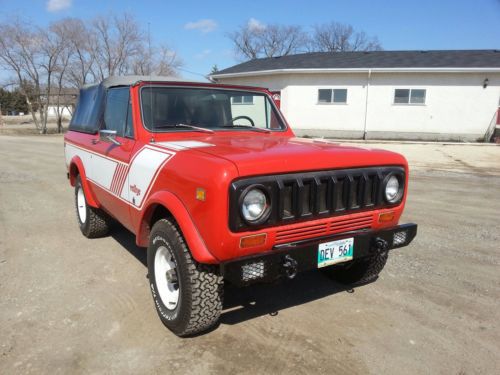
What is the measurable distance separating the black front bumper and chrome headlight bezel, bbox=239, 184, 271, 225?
0.72ft

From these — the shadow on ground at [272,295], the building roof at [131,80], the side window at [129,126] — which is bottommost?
the shadow on ground at [272,295]

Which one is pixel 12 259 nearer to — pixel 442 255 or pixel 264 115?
pixel 264 115

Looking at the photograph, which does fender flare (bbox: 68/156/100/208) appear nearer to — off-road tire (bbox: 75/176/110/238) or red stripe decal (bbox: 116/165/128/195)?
off-road tire (bbox: 75/176/110/238)

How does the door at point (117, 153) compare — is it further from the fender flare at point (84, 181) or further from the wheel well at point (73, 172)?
the wheel well at point (73, 172)

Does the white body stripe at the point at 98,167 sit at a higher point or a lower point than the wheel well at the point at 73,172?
higher

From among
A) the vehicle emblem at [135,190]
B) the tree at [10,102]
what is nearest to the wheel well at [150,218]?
the vehicle emblem at [135,190]

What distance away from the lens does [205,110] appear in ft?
13.0

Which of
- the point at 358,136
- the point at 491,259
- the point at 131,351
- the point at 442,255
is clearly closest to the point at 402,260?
the point at 442,255

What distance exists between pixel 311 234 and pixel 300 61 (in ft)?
66.6

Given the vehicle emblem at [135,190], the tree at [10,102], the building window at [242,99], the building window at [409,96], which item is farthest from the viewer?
the tree at [10,102]

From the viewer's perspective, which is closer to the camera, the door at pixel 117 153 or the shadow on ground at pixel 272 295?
the shadow on ground at pixel 272 295

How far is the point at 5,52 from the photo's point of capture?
26.4 metres

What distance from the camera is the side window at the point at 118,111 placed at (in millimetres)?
3787

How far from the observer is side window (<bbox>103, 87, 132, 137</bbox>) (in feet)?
12.4
